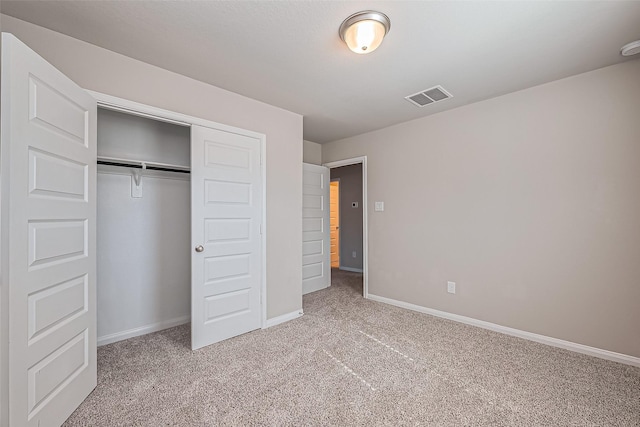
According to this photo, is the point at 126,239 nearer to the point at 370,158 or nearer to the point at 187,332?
the point at 187,332

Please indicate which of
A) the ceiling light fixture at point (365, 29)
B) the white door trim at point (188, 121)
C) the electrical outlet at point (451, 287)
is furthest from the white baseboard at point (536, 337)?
the ceiling light fixture at point (365, 29)

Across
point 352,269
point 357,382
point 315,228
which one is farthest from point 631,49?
point 352,269

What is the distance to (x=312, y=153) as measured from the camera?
4680 millimetres

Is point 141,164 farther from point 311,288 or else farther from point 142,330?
point 311,288

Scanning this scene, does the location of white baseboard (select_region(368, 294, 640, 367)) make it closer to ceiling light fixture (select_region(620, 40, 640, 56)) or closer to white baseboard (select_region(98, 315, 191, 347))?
ceiling light fixture (select_region(620, 40, 640, 56))

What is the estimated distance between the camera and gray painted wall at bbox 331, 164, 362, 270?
246 inches

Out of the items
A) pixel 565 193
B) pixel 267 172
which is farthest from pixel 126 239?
pixel 565 193

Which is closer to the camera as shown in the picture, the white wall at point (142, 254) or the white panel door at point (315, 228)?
the white wall at point (142, 254)

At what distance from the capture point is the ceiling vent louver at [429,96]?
2.73 m

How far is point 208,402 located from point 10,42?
7.19 feet

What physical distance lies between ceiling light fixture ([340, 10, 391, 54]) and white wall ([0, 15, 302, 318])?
1.45m

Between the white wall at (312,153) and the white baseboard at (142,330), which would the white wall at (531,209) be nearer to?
the white wall at (312,153)

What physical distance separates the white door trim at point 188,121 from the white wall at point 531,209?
70.5 inches

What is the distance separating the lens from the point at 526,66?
7.50 ft
